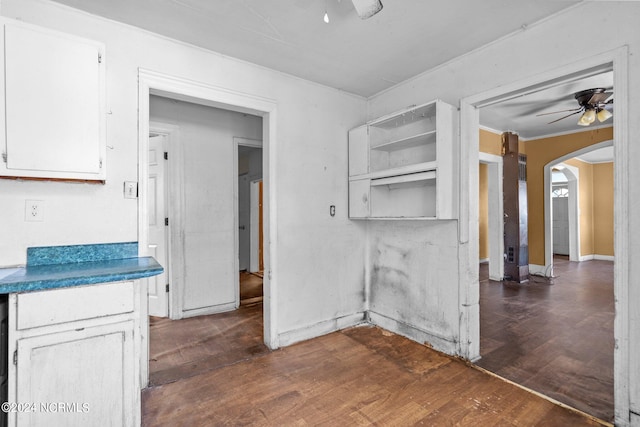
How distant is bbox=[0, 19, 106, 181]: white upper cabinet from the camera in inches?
66.1

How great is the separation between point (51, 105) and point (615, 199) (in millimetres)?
3356

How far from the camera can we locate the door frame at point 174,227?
360cm

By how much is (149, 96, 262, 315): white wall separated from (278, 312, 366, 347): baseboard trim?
1.34 meters

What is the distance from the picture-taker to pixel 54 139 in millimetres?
1777

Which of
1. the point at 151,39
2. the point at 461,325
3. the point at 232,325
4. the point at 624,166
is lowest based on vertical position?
the point at 232,325

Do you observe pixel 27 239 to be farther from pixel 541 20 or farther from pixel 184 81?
pixel 541 20

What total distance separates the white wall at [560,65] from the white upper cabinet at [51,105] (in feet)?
8.67

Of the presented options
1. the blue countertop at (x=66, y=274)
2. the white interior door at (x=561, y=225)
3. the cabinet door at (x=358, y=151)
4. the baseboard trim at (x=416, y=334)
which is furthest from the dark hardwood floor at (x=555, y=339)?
the white interior door at (x=561, y=225)

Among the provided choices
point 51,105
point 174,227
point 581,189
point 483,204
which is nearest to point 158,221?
point 174,227

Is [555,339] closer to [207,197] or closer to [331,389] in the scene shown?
[331,389]

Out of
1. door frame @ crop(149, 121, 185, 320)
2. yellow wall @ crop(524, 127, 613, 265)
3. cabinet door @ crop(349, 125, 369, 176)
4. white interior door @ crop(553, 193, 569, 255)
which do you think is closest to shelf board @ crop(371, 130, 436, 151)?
cabinet door @ crop(349, 125, 369, 176)

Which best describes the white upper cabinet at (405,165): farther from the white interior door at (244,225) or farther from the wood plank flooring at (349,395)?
the white interior door at (244,225)

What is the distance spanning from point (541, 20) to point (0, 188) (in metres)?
3.60

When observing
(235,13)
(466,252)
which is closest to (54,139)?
(235,13)
